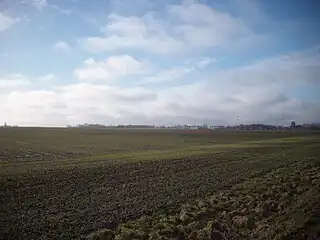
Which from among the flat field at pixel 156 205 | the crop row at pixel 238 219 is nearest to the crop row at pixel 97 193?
the flat field at pixel 156 205

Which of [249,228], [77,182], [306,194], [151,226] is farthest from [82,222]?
[306,194]

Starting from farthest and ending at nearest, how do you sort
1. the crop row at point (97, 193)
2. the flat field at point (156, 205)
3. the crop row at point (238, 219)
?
1. the crop row at point (97, 193)
2. the flat field at point (156, 205)
3. the crop row at point (238, 219)

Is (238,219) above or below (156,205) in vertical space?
above

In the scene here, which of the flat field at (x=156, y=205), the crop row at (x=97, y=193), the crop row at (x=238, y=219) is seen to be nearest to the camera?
the crop row at (x=238, y=219)

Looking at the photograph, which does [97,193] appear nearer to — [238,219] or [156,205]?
[156,205]

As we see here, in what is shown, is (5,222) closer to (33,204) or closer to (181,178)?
(33,204)

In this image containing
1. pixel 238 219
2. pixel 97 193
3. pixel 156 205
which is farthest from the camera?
pixel 97 193

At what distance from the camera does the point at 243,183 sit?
21750 mm

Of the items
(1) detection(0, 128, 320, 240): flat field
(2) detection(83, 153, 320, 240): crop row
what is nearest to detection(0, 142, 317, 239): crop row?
(1) detection(0, 128, 320, 240): flat field

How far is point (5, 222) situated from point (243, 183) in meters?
15.1

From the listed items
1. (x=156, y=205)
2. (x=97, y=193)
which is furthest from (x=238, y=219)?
(x=97, y=193)

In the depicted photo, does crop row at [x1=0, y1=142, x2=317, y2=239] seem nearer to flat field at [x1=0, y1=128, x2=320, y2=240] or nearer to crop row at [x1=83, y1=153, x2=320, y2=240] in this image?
flat field at [x1=0, y1=128, x2=320, y2=240]

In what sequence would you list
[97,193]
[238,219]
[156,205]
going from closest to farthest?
[238,219], [156,205], [97,193]

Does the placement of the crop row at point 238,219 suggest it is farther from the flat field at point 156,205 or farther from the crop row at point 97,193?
the crop row at point 97,193
